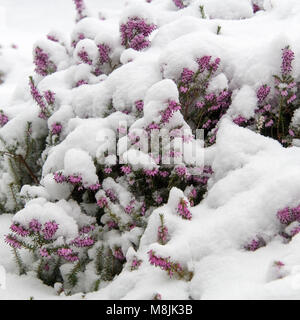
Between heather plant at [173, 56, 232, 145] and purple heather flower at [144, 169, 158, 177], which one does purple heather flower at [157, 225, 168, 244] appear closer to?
purple heather flower at [144, 169, 158, 177]

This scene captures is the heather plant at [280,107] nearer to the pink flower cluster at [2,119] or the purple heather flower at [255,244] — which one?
the purple heather flower at [255,244]

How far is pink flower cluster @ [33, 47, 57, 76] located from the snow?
431mm

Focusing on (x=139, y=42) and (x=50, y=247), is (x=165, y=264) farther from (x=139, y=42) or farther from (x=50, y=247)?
(x=139, y=42)

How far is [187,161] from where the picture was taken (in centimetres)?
249

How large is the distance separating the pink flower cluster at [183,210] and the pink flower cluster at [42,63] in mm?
2857

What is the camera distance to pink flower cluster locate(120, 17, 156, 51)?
11.6 ft

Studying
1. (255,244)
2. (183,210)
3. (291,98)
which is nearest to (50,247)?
(183,210)

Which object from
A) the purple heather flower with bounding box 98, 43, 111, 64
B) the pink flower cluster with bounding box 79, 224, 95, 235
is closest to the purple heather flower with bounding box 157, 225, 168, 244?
the pink flower cluster with bounding box 79, 224, 95, 235

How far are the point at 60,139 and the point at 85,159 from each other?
79 centimetres

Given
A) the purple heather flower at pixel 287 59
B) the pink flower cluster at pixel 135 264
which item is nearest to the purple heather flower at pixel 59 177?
the pink flower cluster at pixel 135 264

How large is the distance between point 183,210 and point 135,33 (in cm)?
228

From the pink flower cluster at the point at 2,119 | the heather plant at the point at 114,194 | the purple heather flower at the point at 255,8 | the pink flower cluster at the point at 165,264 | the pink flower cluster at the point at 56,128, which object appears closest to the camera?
the pink flower cluster at the point at 165,264

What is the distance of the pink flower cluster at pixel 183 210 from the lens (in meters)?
2.19
